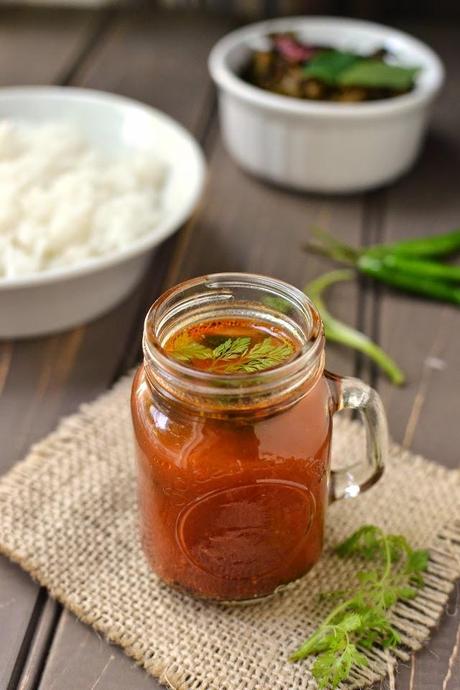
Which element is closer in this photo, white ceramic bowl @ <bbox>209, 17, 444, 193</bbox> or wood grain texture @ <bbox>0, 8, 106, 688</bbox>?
wood grain texture @ <bbox>0, 8, 106, 688</bbox>

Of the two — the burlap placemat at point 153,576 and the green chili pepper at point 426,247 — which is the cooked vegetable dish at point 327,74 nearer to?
the green chili pepper at point 426,247

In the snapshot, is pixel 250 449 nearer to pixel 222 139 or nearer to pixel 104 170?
pixel 104 170

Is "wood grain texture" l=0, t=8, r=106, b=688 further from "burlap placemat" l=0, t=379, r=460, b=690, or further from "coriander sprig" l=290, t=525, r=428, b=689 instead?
"coriander sprig" l=290, t=525, r=428, b=689

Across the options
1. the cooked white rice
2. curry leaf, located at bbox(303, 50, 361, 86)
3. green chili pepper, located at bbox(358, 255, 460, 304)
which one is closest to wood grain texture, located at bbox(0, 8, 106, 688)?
the cooked white rice

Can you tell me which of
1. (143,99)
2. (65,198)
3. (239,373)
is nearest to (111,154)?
(65,198)

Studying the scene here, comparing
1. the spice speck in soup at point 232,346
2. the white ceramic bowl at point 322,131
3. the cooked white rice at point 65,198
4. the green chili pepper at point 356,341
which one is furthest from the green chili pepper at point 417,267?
the spice speck in soup at point 232,346

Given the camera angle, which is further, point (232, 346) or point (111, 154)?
point (111, 154)

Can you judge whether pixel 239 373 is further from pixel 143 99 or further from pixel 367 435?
pixel 143 99
